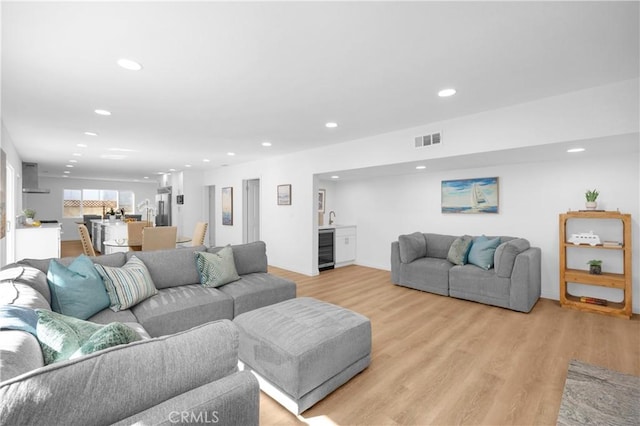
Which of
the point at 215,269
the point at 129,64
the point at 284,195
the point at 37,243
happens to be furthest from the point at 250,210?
the point at 129,64

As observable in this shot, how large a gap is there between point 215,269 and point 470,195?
4176 millimetres

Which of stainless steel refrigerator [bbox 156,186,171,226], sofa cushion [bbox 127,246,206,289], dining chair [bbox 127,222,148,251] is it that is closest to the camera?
sofa cushion [bbox 127,246,206,289]

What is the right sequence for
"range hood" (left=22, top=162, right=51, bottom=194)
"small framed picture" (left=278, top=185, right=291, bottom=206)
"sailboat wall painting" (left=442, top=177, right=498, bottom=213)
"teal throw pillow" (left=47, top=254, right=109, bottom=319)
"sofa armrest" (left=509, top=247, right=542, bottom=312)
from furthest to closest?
"range hood" (left=22, top=162, right=51, bottom=194) < "small framed picture" (left=278, top=185, right=291, bottom=206) < "sailboat wall painting" (left=442, top=177, right=498, bottom=213) < "sofa armrest" (left=509, top=247, right=542, bottom=312) < "teal throw pillow" (left=47, top=254, right=109, bottom=319)

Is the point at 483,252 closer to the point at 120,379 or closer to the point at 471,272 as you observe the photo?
the point at 471,272

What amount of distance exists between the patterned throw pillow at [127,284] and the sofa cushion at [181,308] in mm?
88

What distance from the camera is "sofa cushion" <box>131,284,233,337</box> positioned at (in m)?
2.44

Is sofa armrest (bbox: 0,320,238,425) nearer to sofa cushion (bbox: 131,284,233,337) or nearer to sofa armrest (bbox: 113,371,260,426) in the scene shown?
sofa armrest (bbox: 113,371,260,426)

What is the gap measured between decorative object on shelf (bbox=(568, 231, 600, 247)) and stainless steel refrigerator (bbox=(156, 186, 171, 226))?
396 inches

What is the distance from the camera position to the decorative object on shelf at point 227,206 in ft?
26.3

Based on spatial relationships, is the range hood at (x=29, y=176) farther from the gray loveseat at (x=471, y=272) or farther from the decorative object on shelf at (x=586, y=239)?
the decorative object on shelf at (x=586, y=239)

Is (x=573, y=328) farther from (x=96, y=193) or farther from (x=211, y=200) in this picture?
(x=96, y=193)

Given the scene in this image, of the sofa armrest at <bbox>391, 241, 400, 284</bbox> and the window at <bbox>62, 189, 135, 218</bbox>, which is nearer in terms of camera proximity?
the sofa armrest at <bbox>391, 241, 400, 284</bbox>

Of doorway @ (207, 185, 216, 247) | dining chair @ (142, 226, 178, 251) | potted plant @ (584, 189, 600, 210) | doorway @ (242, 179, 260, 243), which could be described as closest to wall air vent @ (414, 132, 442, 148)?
potted plant @ (584, 189, 600, 210)

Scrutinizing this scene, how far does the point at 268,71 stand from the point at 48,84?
2.07 m
